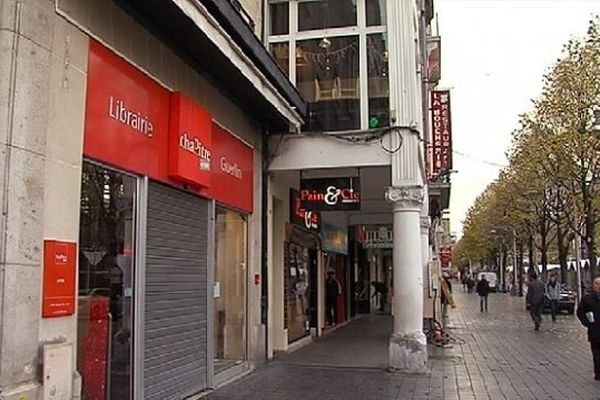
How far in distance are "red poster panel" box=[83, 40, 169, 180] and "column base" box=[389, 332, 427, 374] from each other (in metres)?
5.75

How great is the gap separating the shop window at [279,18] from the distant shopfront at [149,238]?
12.9 feet

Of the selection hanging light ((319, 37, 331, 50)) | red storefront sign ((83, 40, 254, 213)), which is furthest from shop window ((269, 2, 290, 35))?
red storefront sign ((83, 40, 254, 213))

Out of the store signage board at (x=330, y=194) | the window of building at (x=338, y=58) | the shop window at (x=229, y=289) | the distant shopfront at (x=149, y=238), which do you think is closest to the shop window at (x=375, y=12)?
the window of building at (x=338, y=58)

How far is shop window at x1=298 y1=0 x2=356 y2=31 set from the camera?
44.7 ft

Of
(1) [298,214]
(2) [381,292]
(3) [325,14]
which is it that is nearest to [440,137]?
(1) [298,214]

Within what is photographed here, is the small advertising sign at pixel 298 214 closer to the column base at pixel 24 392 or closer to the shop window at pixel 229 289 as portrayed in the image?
the shop window at pixel 229 289

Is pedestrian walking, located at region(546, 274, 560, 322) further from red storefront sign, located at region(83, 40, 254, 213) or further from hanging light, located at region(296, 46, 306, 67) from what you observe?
red storefront sign, located at region(83, 40, 254, 213)

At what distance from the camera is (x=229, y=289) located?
37.5ft

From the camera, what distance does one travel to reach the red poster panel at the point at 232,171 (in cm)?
1049

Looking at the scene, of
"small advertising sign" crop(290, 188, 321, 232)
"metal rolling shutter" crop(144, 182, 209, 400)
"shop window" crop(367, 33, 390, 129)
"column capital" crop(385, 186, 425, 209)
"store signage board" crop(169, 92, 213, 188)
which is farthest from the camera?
"small advertising sign" crop(290, 188, 321, 232)

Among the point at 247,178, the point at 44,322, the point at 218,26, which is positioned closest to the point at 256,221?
the point at 247,178

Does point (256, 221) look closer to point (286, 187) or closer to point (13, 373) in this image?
point (286, 187)

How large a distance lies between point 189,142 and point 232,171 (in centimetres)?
231

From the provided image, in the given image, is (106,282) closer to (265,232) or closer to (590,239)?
(265,232)
